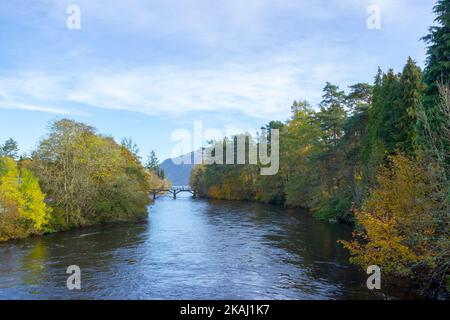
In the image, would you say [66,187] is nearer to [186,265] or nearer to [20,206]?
[20,206]

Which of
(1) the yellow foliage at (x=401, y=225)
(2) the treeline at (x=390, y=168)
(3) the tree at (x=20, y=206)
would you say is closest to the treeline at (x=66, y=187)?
(3) the tree at (x=20, y=206)

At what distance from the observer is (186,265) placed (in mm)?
21828

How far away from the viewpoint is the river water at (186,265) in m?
16.8

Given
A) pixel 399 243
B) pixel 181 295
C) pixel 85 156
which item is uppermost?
pixel 85 156

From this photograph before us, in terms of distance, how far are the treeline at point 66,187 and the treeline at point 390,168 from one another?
23.4 meters

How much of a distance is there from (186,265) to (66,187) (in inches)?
835

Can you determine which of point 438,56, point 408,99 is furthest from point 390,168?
point 438,56

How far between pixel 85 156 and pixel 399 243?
31987 millimetres

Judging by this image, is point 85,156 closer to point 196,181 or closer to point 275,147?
point 275,147

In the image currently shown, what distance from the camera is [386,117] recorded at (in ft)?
100.0

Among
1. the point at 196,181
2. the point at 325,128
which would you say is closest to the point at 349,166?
the point at 325,128

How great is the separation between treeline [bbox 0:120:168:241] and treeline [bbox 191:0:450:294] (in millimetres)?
23438

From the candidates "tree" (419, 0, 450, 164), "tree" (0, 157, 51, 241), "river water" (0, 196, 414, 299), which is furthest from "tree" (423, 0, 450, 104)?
"tree" (0, 157, 51, 241)

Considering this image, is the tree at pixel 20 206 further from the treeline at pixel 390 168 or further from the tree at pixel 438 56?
the tree at pixel 438 56
